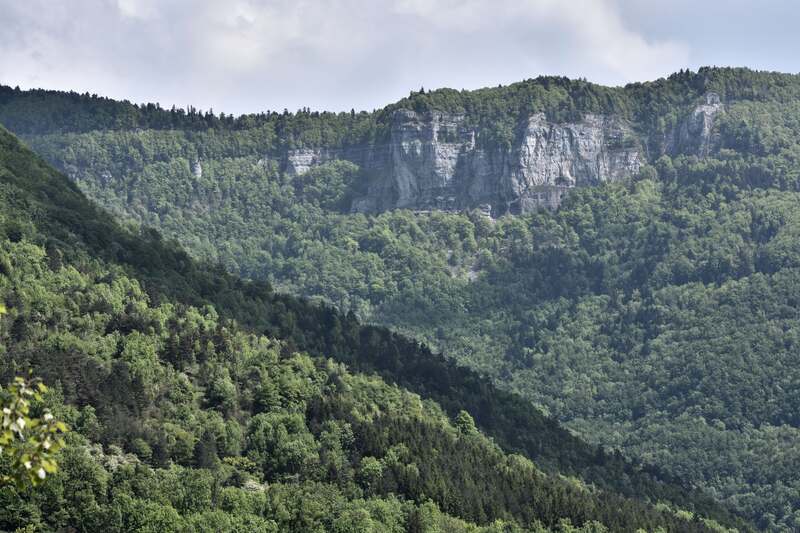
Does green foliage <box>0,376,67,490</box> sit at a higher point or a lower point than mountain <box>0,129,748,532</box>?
higher

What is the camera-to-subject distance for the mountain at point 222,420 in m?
118

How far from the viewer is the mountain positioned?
388 ft

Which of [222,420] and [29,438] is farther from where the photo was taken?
[222,420]

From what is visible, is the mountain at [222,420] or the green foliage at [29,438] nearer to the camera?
the green foliage at [29,438]

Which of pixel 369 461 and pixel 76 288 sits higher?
pixel 76 288

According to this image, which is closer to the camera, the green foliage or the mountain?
the green foliage

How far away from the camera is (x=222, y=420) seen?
448ft

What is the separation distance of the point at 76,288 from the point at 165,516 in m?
43.8

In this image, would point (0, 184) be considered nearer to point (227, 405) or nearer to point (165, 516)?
point (227, 405)

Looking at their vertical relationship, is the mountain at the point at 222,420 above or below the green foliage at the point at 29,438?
below

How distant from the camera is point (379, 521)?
125m

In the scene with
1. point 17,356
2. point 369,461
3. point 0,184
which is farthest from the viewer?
point 0,184

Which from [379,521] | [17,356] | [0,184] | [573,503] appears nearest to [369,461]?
[379,521]

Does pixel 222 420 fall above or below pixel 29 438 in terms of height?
below
